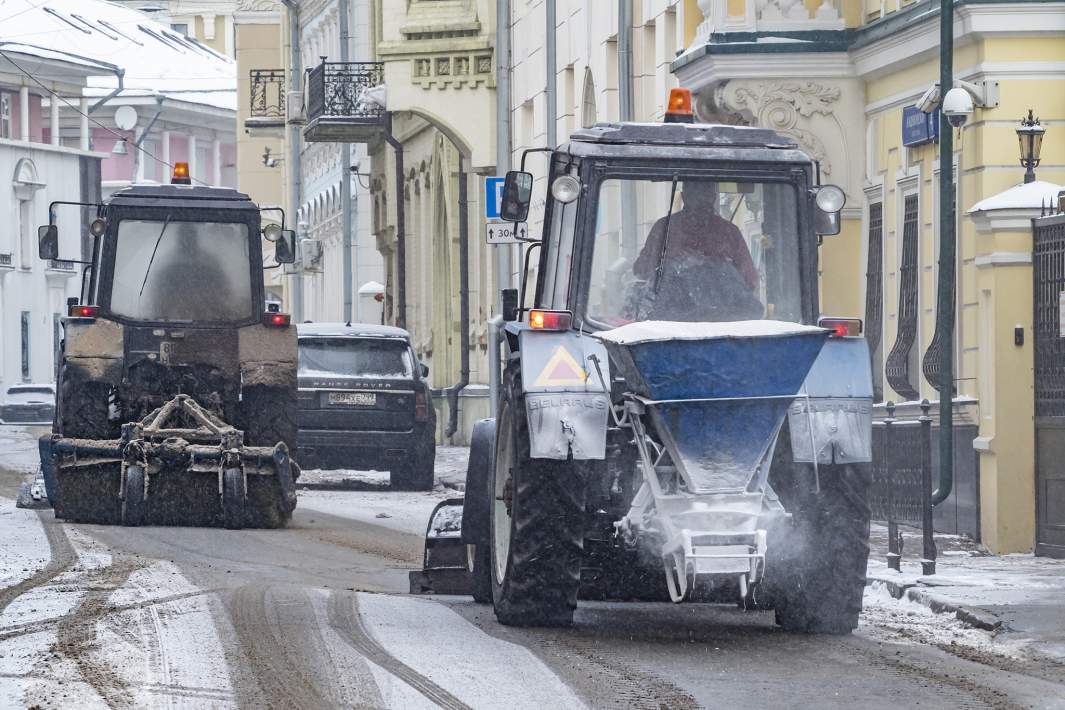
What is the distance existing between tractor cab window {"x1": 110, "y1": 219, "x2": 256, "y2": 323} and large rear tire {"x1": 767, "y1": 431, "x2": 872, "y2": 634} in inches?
381

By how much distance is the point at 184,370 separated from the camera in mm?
20750

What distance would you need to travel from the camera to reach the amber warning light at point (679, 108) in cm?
1252

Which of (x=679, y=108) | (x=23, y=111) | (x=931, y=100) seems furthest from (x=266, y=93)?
(x=679, y=108)

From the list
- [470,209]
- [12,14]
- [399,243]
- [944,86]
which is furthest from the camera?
[12,14]

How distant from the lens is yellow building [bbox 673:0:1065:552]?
60.1ft

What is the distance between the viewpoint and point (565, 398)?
11672 millimetres

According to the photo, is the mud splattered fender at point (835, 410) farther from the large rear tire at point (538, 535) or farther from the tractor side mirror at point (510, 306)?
the tractor side mirror at point (510, 306)

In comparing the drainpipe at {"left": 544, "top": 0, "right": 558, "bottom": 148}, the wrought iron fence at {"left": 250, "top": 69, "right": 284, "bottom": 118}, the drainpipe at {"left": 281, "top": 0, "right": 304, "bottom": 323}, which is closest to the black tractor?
the drainpipe at {"left": 544, "top": 0, "right": 558, "bottom": 148}

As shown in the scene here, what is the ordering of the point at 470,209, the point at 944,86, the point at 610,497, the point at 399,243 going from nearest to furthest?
the point at 610,497 → the point at 944,86 → the point at 470,209 → the point at 399,243

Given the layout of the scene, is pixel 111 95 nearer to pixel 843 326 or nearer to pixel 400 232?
pixel 400 232

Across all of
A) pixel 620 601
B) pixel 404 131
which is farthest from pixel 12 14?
pixel 620 601

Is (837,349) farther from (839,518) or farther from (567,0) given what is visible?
(567,0)

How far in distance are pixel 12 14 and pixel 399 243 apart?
122 ft

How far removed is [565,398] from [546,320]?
518 mm
